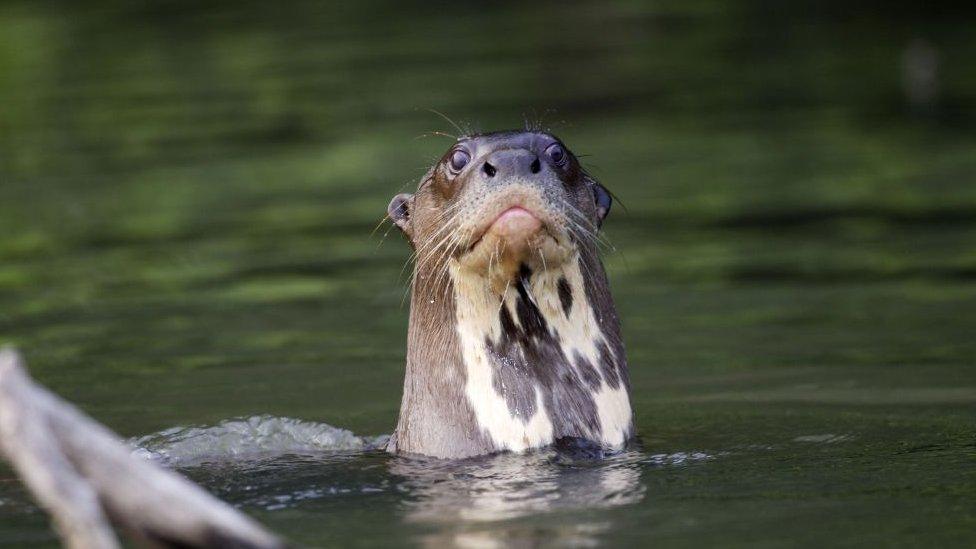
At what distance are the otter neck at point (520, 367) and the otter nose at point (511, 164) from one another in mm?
322

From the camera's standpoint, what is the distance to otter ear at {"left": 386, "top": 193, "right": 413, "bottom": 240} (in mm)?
5965

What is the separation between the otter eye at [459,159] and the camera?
5.57 metres

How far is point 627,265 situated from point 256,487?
450cm

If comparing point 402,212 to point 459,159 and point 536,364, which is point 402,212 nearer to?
point 459,159

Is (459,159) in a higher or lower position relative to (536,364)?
higher

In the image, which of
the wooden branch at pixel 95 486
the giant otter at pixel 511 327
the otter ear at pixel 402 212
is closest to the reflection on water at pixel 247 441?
the giant otter at pixel 511 327

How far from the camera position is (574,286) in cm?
557

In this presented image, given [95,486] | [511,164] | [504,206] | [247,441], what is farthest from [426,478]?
[95,486]

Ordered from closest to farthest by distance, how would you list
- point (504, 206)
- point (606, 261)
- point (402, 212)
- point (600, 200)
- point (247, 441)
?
point (504, 206) → point (600, 200) → point (402, 212) → point (247, 441) → point (606, 261)

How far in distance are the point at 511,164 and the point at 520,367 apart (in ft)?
2.09

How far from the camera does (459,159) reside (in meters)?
5.59

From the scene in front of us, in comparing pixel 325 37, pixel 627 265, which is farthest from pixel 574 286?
pixel 325 37

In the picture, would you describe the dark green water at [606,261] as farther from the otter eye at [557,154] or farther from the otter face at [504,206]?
the otter eye at [557,154]

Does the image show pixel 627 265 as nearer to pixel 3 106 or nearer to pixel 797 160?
pixel 797 160
